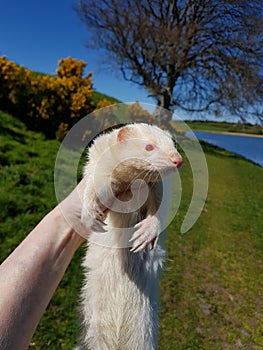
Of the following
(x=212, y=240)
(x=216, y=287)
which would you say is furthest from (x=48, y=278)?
(x=212, y=240)

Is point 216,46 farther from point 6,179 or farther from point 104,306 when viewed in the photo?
point 104,306

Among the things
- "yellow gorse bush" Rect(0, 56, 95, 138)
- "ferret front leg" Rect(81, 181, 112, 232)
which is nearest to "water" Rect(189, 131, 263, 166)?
"ferret front leg" Rect(81, 181, 112, 232)

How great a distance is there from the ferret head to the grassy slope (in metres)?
0.15

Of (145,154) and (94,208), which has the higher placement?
(145,154)

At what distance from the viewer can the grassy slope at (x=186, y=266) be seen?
2428 millimetres

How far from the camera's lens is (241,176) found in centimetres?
848

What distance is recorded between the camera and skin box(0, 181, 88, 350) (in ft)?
3.11

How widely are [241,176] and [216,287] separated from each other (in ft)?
18.6

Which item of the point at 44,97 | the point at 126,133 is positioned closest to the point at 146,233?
the point at 126,133

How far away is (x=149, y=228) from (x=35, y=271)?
0.48 metres

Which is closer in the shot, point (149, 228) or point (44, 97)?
point (149, 228)

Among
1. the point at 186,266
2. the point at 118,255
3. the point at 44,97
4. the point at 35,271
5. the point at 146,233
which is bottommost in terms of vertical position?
the point at 186,266

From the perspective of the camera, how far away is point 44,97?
6.79 meters

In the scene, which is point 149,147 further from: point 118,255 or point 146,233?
point 118,255
